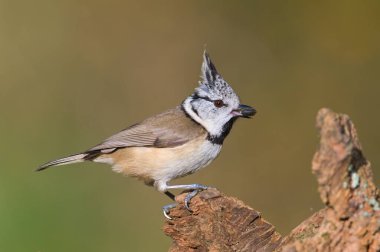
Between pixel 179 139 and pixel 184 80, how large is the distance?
5.34 feet

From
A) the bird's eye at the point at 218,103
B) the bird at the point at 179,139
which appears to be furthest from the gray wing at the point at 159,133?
the bird's eye at the point at 218,103

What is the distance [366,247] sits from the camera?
179cm

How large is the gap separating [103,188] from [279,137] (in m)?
1.38

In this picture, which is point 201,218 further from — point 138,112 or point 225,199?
point 138,112

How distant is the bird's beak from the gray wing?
0.20m

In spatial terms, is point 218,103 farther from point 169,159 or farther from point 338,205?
point 338,205

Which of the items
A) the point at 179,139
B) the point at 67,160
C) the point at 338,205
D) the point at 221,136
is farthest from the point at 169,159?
the point at 338,205

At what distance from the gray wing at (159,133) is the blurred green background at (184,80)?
38.7 inches

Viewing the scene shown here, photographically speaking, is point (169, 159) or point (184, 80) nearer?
point (169, 159)

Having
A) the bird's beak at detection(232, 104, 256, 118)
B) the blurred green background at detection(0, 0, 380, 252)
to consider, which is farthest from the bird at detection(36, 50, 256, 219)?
the blurred green background at detection(0, 0, 380, 252)

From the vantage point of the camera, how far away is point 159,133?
11.1ft

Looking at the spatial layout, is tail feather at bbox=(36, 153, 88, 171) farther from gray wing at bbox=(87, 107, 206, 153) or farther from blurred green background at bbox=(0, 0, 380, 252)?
blurred green background at bbox=(0, 0, 380, 252)

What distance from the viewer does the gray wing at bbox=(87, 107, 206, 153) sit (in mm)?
3295

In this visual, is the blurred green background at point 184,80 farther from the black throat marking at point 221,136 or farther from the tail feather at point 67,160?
the black throat marking at point 221,136
